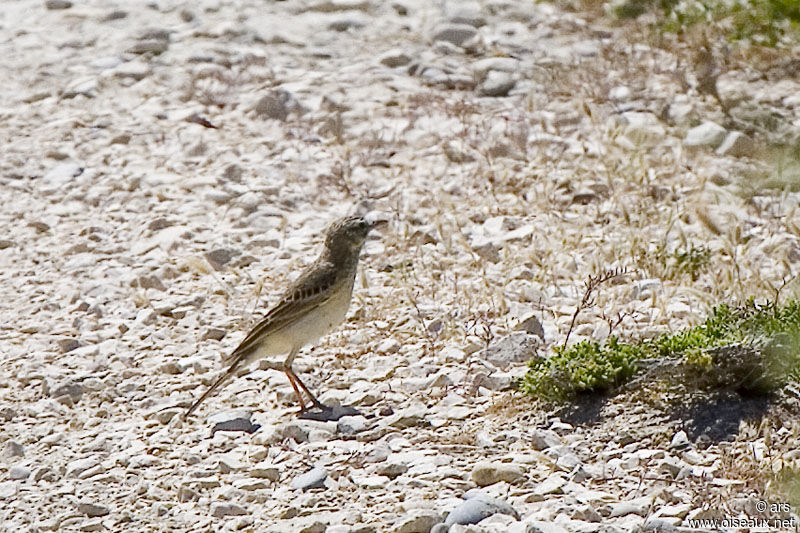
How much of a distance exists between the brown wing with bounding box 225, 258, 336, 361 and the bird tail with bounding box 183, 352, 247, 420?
26 millimetres

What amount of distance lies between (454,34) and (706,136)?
2.92 m

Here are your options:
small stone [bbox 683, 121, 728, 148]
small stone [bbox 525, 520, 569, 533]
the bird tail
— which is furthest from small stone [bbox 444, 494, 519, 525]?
small stone [bbox 683, 121, 728, 148]

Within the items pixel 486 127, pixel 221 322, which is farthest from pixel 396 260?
pixel 486 127

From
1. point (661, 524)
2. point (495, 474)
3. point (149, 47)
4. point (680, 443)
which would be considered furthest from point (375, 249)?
point (149, 47)

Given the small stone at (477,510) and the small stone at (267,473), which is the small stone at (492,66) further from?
the small stone at (477,510)

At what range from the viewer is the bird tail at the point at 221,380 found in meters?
7.11

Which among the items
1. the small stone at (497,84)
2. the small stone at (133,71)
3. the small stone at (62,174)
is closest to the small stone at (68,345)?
the small stone at (62,174)

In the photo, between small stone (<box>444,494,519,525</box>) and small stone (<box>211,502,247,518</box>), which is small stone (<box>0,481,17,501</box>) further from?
small stone (<box>444,494,519,525</box>)

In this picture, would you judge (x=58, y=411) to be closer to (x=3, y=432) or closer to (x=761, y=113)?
(x=3, y=432)

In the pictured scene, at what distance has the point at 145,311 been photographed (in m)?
8.35

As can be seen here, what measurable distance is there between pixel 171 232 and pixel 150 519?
11.1ft

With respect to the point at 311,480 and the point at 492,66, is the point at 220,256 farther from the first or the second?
the point at 492,66

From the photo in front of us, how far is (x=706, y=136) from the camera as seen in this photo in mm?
10039

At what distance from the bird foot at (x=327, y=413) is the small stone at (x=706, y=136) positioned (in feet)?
13.3
